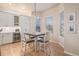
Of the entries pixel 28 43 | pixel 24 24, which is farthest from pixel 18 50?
pixel 24 24

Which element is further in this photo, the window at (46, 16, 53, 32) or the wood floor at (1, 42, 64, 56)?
the window at (46, 16, 53, 32)

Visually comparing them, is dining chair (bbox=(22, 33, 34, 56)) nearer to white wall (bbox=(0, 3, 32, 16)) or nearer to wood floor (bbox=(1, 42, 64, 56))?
wood floor (bbox=(1, 42, 64, 56))

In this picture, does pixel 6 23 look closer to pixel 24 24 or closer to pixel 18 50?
pixel 24 24

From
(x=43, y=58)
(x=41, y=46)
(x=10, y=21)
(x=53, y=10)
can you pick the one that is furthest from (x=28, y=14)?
(x=43, y=58)

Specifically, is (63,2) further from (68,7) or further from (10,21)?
(10,21)

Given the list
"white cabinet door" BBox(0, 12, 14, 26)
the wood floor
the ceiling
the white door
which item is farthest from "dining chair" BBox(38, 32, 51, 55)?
"white cabinet door" BBox(0, 12, 14, 26)

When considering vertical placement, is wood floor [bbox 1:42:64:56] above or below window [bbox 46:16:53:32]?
below

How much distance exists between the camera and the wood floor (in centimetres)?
216

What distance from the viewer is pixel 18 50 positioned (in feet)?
7.21

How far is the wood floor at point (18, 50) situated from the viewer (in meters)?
2.16

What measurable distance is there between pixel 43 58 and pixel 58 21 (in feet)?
2.92

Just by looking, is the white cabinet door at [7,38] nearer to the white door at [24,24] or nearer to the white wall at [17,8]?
the white door at [24,24]

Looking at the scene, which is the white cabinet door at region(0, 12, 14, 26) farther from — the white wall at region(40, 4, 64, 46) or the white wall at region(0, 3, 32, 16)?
the white wall at region(40, 4, 64, 46)

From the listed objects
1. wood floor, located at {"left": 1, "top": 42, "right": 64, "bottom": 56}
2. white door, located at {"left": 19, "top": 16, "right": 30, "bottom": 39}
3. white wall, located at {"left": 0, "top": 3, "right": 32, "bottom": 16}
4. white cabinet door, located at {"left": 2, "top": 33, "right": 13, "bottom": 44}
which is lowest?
wood floor, located at {"left": 1, "top": 42, "right": 64, "bottom": 56}
